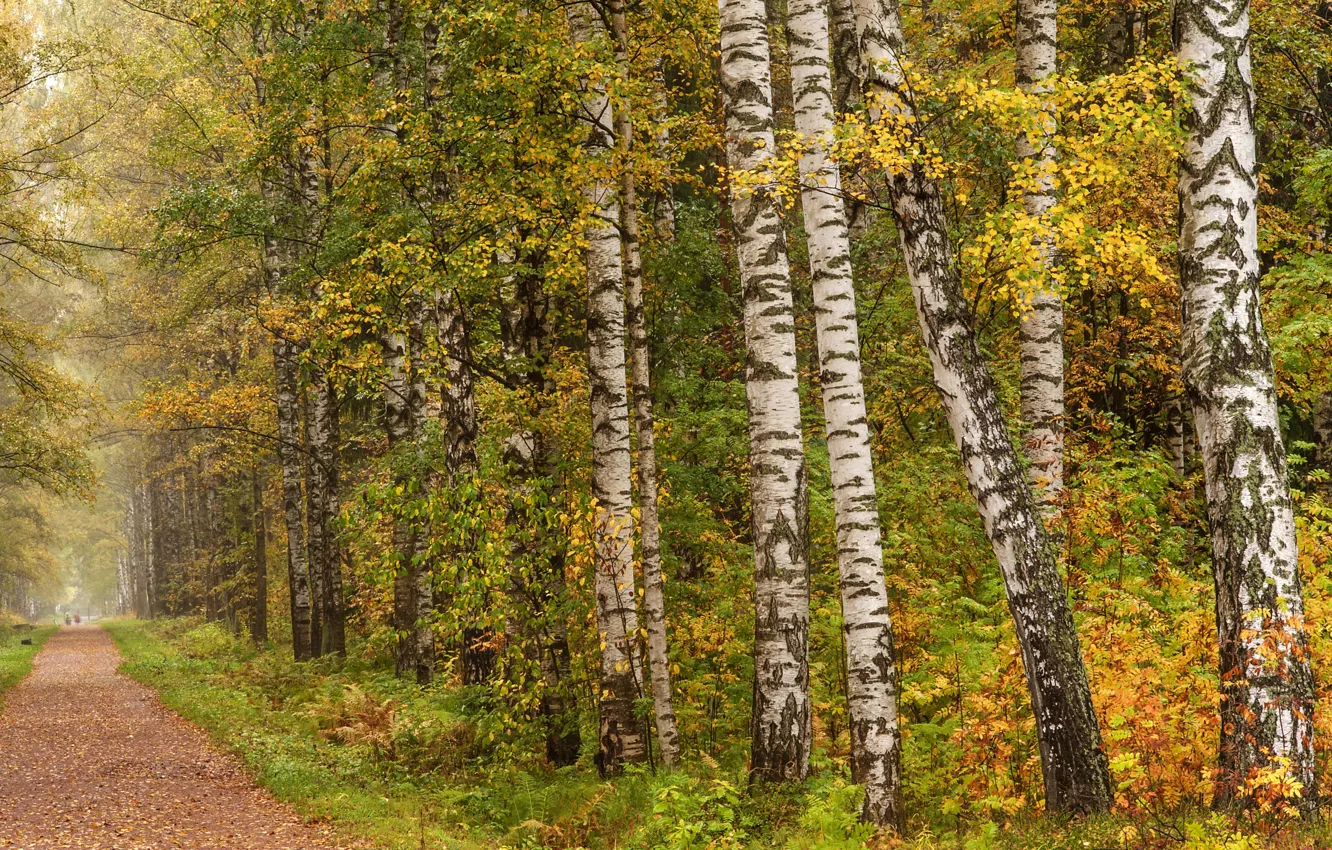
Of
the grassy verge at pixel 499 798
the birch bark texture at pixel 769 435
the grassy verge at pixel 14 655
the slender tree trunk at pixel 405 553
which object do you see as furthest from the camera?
the grassy verge at pixel 14 655

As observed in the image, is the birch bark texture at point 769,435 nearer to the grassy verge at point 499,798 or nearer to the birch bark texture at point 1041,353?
the grassy verge at point 499,798

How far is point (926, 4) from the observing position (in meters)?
16.2

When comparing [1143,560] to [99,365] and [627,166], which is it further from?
[99,365]

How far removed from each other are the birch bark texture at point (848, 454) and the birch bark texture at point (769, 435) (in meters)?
0.36

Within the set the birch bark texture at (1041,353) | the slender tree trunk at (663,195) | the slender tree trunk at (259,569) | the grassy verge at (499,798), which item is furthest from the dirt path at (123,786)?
the slender tree trunk at (663,195)

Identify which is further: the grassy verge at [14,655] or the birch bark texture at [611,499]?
the grassy verge at [14,655]

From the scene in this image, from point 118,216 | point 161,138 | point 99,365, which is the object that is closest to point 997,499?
point 161,138

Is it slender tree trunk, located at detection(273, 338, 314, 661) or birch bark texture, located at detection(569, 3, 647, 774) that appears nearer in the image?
birch bark texture, located at detection(569, 3, 647, 774)

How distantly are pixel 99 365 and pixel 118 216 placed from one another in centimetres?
2661

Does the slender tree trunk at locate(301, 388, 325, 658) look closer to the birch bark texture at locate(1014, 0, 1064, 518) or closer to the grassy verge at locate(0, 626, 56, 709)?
the grassy verge at locate(0, 626, 56, 709)

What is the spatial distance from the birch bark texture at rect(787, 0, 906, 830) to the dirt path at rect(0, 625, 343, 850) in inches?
193

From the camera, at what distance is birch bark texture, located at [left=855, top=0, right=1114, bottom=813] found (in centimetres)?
620

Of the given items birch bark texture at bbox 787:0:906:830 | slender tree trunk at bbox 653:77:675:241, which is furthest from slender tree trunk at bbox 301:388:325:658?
birch bark texture at bbox 787:0:906:830

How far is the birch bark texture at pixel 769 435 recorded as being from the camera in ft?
25.8
